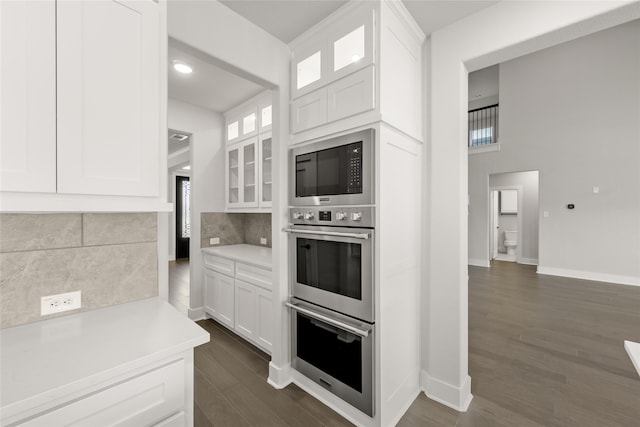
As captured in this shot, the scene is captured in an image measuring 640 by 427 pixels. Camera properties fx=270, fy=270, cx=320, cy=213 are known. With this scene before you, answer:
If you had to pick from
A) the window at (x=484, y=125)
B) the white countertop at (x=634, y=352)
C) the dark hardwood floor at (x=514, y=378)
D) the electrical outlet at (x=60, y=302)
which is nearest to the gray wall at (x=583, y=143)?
the window at (x=484, y=125)

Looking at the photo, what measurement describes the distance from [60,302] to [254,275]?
1.49 metres

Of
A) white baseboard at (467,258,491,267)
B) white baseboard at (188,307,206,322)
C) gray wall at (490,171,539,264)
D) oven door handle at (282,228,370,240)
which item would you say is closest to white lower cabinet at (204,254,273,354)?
white baseboard at (188,307,206,322)

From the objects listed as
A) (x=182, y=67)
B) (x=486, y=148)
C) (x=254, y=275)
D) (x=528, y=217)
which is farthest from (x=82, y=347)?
(x=528, y=217)

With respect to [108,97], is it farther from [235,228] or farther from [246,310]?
[235,228]

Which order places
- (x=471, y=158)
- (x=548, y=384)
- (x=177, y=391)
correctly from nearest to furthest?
(x=177, y=391) → (x=548, y=384) → (x=471, y=158)

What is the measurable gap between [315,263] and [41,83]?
163 centimetres

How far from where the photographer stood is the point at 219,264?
10.3ft

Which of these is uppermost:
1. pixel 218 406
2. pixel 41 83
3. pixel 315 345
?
pixel 41 83

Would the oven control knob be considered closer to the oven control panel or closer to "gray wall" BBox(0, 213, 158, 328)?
the oven control panel

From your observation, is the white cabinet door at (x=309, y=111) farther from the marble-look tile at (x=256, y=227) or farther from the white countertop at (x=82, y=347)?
the marble-look tile at (x=256, y=227)

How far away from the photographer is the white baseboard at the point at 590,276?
4.80m

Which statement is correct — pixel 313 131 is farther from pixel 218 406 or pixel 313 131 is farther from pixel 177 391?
pixel 218 406

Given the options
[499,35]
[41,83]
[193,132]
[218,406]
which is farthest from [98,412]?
[193,132]

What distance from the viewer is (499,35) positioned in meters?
1.74
